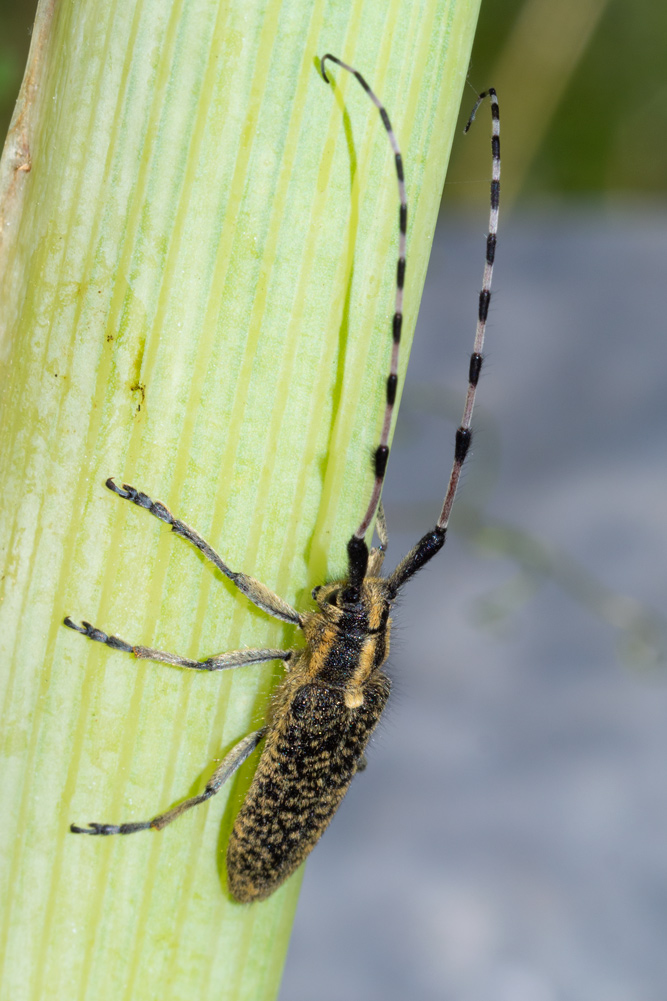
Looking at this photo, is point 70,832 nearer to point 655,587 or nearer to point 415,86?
point 415,86

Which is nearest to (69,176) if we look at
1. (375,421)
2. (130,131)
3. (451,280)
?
(130,131)

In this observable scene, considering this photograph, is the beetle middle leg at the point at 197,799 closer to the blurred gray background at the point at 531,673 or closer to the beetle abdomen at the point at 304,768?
the beetle abdomen at the point at 304,768

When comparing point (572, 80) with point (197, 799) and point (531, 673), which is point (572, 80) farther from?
point (197, 799)

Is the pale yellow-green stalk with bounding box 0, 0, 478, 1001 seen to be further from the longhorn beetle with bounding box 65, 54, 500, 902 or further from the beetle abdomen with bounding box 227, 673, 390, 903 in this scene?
the beetle abdomen with bounding box 227, 673, 390, 903

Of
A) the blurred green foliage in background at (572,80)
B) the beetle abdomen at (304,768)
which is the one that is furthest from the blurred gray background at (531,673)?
the beetle abdomen at (304,768)

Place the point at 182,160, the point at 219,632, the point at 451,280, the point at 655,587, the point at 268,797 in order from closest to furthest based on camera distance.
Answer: the point at 182,160, the point at 219,632, the point at 268,797, the point at 655,587, the point at 451,280
